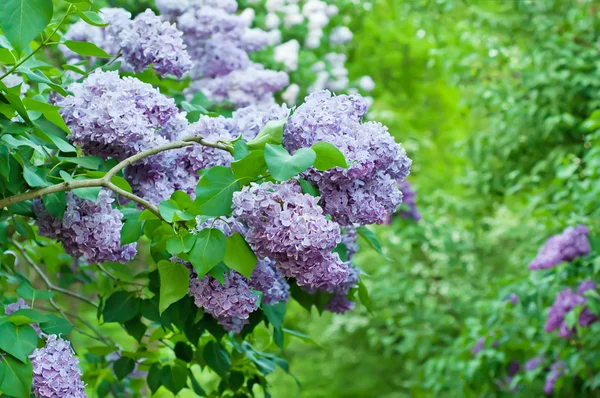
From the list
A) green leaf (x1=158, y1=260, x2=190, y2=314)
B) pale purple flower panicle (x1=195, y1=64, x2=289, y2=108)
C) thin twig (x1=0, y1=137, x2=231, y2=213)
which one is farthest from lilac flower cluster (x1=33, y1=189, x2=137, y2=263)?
pale purple flower panicle (x1=195, y1=64, x2=289, y2=108)

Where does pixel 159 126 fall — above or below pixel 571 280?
below

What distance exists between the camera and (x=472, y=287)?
23.1 ft

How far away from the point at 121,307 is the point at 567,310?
8.09 feet

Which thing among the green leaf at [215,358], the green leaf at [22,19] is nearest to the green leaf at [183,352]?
the green leaf at [215,358]

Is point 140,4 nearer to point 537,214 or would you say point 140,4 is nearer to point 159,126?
point 537,214

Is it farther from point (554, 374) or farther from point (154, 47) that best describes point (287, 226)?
point (554, 374)

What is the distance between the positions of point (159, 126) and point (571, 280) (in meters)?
2.62

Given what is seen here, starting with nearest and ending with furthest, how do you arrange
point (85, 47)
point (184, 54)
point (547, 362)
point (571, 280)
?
1. point (85, 47)
2. point (184, 54)
3. point (571, 280)
4. point (547, 362)

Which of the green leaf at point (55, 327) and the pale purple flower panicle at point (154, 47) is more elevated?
the pale purple flower panicle at point (154, 47)

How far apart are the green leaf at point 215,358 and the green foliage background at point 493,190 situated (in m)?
1.69

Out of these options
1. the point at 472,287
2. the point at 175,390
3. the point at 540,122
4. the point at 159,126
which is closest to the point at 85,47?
the point at 159,126

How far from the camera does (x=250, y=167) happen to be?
1.41 m

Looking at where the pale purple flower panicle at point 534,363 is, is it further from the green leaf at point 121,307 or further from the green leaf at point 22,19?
the green leaf at point 22,19

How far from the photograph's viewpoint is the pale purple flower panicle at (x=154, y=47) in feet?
6.74
